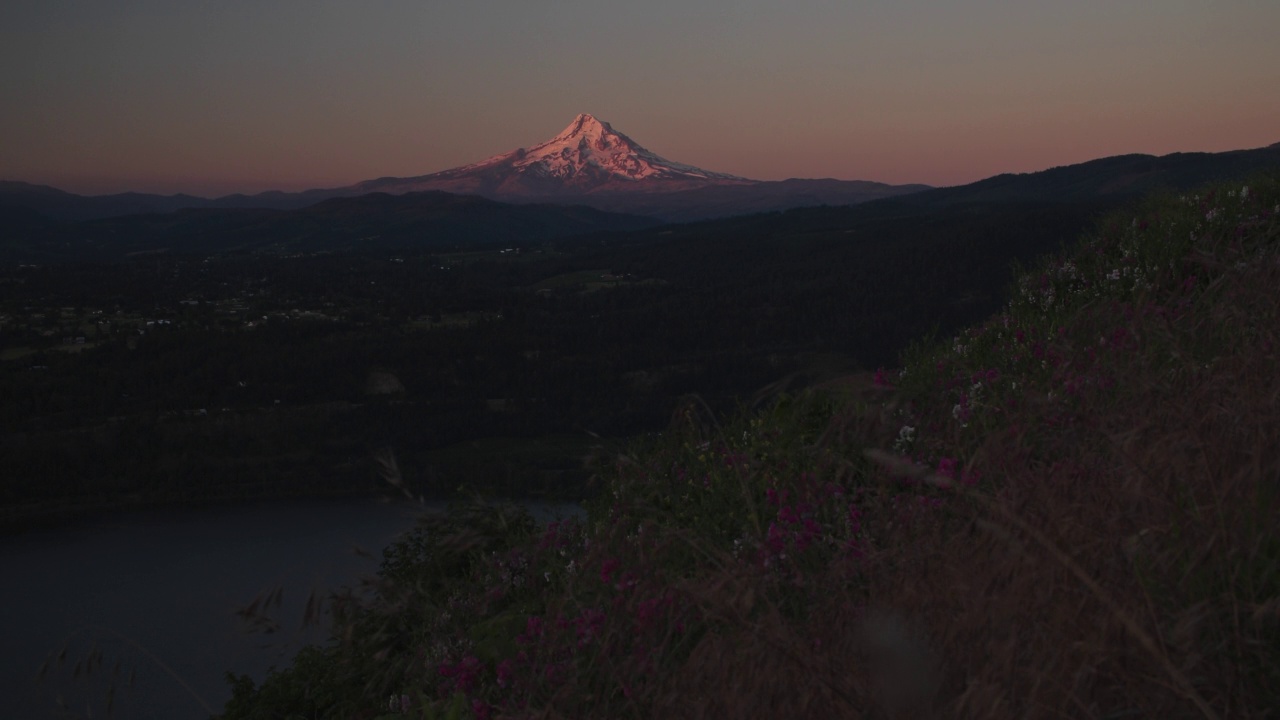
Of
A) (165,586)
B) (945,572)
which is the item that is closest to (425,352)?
(165,586)

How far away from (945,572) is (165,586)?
32.3 metres

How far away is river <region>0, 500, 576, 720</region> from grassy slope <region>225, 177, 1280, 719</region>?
5.92 ft

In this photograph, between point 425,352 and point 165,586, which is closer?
point 165,586

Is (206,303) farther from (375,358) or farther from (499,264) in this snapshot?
(499,264)

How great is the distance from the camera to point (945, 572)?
2473 mm

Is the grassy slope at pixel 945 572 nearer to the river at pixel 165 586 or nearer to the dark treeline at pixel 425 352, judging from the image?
the river at pixel 165 586

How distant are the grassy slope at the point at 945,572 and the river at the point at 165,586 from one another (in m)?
1.81

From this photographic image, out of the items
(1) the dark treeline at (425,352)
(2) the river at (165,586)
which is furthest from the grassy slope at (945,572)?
(1) the dark treeline at (425,352)

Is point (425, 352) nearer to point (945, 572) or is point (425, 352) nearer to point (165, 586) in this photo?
point (165, 586)

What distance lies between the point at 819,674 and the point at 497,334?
82959mm

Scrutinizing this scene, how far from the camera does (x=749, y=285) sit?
100375mm

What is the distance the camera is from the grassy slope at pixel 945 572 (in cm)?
188

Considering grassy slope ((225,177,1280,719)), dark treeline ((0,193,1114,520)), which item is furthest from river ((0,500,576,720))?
dark treeline ((0,193,1114,520))

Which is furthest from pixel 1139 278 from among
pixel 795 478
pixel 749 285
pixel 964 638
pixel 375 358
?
pixel 749 285
